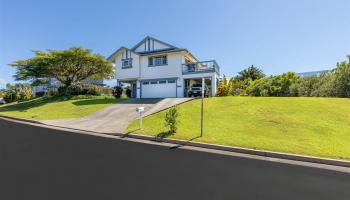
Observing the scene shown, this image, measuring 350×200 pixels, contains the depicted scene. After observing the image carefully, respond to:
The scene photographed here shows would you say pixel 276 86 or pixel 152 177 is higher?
pixel 276 86

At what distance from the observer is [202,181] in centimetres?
457

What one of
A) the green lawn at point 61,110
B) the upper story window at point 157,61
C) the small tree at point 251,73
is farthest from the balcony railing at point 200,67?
the small tree at point 251,73

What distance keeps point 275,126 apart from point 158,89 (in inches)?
661

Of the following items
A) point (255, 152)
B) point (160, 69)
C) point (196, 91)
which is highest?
point (160, 69)

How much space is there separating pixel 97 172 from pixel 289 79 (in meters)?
22.4

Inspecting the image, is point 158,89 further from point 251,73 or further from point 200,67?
point 251,73

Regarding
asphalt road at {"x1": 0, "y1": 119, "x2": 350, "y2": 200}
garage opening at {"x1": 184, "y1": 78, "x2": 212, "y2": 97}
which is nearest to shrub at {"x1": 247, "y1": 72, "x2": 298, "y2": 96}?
garage opening at {"x1": 184, "y1": 78, "x2": 212, "y2": 97}

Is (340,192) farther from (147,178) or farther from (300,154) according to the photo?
(147,178)

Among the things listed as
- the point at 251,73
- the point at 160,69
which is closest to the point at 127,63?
the point at 160,69

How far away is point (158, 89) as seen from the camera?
2512cm

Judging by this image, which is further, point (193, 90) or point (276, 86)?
point (193, 90)

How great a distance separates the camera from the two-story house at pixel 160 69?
23547 mm

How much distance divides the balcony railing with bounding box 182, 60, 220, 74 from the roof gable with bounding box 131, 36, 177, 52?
9.94 feet

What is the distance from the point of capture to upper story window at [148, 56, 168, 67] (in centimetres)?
2504
